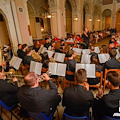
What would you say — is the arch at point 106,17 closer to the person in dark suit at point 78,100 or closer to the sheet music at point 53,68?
the sheet music at point 53,68

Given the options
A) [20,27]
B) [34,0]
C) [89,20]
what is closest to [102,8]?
[89,20]

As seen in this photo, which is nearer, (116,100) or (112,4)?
(116,100)

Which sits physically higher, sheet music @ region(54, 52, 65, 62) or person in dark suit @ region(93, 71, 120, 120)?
sheet music @ region(54, 52, 65, 62)

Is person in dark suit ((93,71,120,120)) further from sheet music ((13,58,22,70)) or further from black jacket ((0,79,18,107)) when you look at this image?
sheet music ((13,58,22,70))

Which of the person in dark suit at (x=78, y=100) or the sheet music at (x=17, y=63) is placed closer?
the person in dark suit at (x=78, y=100)

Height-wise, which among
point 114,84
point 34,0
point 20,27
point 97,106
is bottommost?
point 97,106

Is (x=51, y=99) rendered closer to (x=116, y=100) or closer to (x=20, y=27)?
(x=116, y=100)

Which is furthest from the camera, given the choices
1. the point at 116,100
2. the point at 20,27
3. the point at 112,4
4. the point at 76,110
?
the point at 112,4

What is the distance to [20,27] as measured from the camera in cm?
632

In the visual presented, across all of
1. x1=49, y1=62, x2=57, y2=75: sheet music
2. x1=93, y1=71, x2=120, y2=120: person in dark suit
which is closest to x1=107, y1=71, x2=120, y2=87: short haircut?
x1=93, y1=71, x2=120, y2=120: person in dark suit

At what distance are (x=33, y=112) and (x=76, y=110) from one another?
2.40 ft

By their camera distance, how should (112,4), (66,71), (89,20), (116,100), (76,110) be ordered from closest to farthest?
(116,100) < (76,110) < (66,71) < (89,20) < (112,4)

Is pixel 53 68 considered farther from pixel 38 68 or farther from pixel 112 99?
pixel 112 99

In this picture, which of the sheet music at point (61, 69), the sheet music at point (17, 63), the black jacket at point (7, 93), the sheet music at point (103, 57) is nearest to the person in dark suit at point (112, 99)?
the sheet music at point (61, 69)
